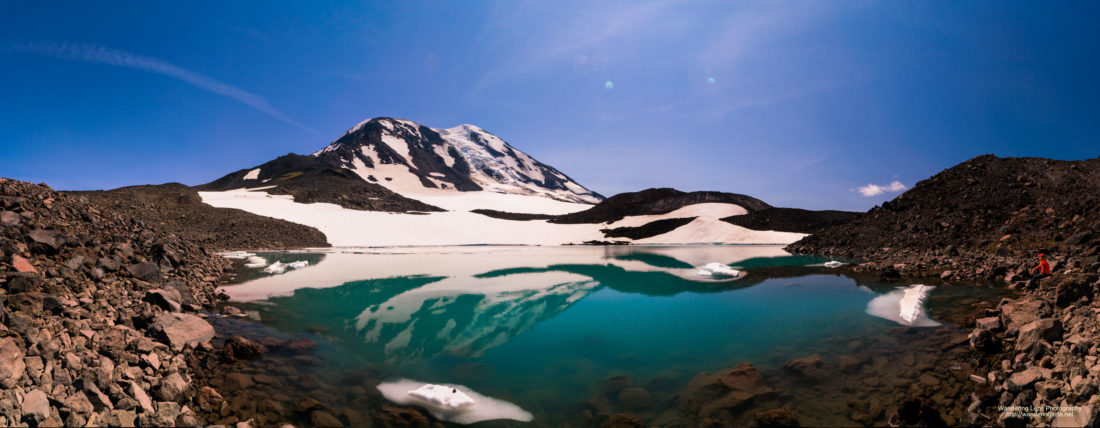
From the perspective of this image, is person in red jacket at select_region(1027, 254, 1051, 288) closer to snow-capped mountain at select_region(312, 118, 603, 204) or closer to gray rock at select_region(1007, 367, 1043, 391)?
gray rock at select_region(1007, 367, 1043, 391)

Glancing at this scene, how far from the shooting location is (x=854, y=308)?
1233cm

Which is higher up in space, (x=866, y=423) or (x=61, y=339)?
(x=61, y=339)

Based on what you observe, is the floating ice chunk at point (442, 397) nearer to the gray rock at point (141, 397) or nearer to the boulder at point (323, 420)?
the boulder at point (323, 420)

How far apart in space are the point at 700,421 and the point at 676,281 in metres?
14.2

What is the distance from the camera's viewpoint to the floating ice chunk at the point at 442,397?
5910mm

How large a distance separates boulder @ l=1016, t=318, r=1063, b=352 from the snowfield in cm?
4468

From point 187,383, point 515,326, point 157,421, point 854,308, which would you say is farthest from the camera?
point 854,308

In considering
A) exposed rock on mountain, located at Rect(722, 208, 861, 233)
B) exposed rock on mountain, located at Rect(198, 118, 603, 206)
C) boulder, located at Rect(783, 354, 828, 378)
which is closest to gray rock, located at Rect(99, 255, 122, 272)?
boulder, located at Rect(783, 354, 828, 378)

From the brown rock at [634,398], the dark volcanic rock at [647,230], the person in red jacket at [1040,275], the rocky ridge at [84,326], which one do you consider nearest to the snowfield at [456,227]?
the dark volcanic rock at [647,230]

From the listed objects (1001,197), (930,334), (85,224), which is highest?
(1001,197)

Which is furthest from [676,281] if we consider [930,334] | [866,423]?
[866,423]

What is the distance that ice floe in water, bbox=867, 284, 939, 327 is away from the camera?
1034cm

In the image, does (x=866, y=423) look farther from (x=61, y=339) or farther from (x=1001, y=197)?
(x=1001, y=197)

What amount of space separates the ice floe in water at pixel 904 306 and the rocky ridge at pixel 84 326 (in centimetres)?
1478
